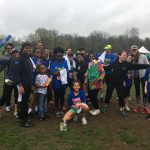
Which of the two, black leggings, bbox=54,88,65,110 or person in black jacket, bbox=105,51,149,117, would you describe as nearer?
black leggings, bbox=54,88,65,110

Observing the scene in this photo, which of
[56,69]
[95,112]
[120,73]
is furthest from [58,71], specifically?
[120,73]

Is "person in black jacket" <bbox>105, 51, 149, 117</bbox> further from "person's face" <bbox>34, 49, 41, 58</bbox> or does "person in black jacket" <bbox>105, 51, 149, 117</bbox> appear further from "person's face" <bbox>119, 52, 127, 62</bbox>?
"person's face" <bbox>34, 49, 41, 58</bbox>

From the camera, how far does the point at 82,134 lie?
25.3 feet

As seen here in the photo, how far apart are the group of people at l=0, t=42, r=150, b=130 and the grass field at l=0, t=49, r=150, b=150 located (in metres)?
0.33

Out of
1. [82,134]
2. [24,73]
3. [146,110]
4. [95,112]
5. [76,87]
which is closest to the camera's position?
[82,134]

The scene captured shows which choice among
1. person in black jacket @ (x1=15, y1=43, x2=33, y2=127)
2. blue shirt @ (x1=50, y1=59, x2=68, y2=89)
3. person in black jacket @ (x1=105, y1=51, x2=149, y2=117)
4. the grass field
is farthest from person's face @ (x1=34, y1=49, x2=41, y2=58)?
person in black jacket @ (x1=105, y1=51, x2=149, y2=117)

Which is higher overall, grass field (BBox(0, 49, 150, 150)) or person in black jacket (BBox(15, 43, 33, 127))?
person in black jacket (BBox(15, 43, 33, 127))

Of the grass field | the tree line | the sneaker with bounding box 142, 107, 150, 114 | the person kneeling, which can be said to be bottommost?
the grass field

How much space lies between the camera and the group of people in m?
8.16

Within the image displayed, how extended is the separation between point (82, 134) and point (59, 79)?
2147 mm

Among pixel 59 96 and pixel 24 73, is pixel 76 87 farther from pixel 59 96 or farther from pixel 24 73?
pixel 24 73

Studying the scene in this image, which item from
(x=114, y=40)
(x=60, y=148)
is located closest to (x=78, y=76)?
(x=60, y=148)

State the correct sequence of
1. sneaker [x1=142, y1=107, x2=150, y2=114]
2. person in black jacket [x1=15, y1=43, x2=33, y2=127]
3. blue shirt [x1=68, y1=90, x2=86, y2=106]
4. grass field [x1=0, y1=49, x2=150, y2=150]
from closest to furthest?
grass field [x1=0, y1=49, x2=150, y2=150] < person in black jacket [x1=15, y1=43, x2=33, y2=127] < blue shirt [x1=68, y1=90, x2=86, y2=106] < sneaker [x1=142, y1=107, x2=150, y2=114]

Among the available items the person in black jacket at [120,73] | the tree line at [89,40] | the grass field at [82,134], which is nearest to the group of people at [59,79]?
the person in black jacket at [120,73]
